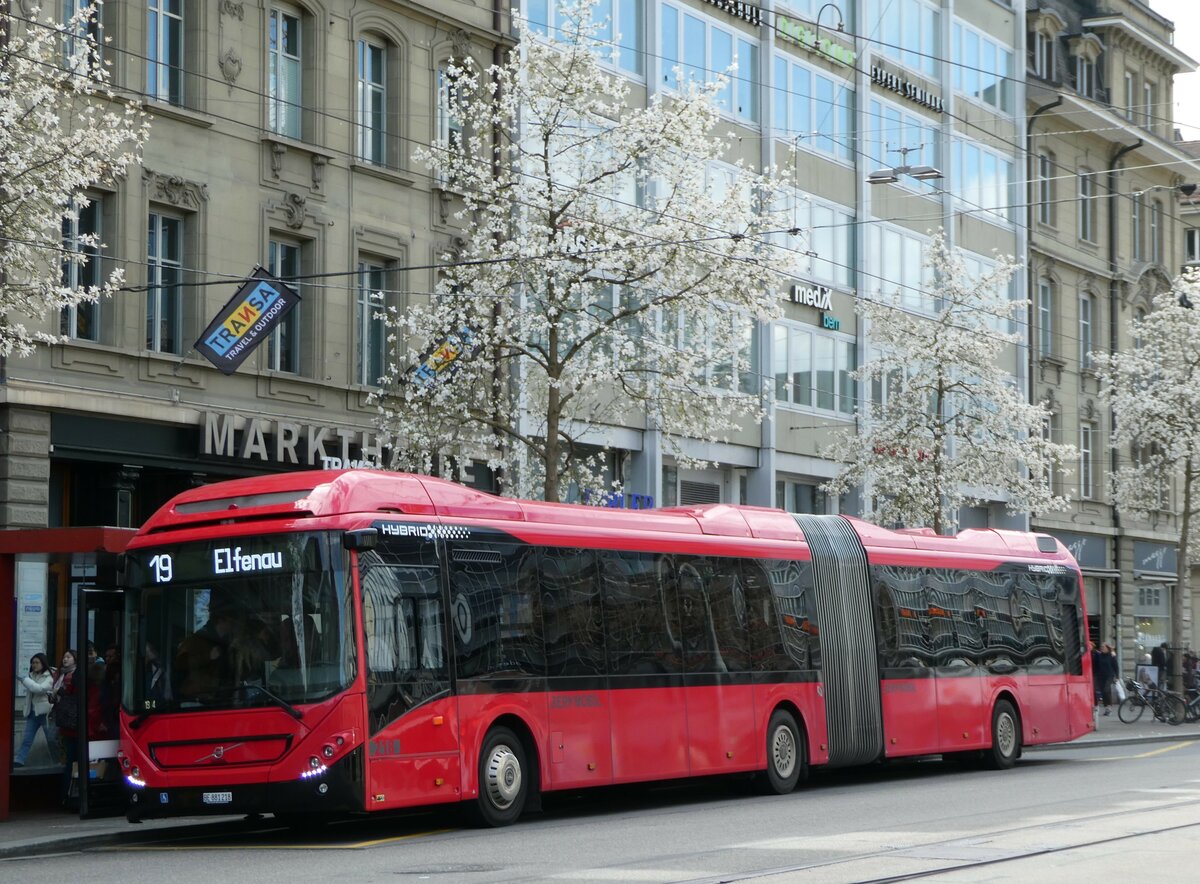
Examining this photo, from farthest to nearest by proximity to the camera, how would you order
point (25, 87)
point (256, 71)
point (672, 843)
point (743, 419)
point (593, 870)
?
point (743, 419) → point (256, 71) → point (25, 87) → point (672, 843) → point (593, 870)

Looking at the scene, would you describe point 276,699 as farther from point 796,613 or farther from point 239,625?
point 796,613

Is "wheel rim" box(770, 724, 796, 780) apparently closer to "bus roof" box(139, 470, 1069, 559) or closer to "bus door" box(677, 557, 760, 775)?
"bus door" box(677, 557, 760, 775)

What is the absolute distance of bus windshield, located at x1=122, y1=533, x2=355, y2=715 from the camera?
630 inches

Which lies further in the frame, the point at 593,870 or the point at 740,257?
the point at 740,257

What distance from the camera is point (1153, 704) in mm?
40406

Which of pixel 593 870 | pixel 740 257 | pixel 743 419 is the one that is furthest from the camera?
pixel 743 419

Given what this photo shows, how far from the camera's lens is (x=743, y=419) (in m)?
39.8

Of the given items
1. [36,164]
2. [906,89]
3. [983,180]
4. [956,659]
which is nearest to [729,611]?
[956,659]

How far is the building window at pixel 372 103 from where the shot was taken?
100 feet

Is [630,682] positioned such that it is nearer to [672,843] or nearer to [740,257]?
[672,843]

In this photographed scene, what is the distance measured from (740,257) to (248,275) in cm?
717

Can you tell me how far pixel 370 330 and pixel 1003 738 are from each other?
11.6 meters

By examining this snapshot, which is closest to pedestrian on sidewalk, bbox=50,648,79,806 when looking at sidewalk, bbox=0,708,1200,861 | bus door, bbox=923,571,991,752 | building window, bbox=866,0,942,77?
sidewalk, bbox=0,708,1200,861

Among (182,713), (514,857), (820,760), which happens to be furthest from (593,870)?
(820,760)
